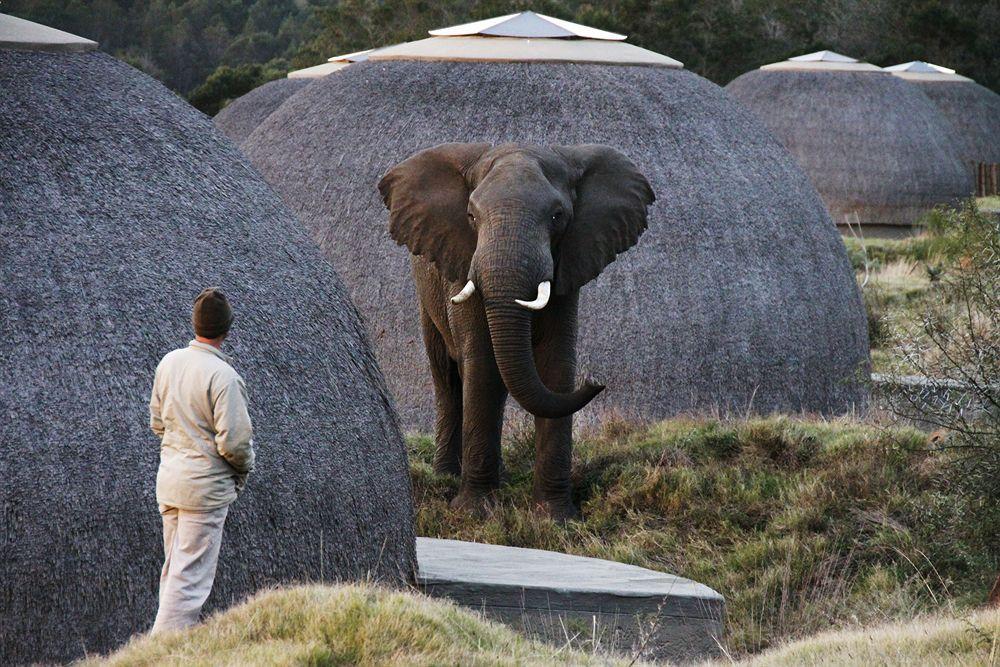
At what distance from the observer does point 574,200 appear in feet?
35.1

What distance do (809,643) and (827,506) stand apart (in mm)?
3109

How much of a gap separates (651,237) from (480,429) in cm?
336

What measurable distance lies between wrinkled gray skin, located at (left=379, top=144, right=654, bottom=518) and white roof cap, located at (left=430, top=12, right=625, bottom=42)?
4.10 m

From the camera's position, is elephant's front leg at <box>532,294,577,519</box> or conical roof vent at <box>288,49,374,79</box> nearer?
elephant's front leg at <box>532,294,577,519</box>

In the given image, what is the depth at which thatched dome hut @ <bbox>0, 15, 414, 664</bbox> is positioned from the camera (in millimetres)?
6488

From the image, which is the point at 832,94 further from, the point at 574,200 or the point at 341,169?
the point at 574,200

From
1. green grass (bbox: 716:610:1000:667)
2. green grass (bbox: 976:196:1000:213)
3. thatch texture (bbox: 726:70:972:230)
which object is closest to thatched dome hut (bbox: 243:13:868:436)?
green grass (bbox: 716:610:1000:667)

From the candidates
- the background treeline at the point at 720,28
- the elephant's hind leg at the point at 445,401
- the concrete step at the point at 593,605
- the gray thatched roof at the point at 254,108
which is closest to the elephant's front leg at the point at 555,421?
the elephant's hind leg at the point at 445,401

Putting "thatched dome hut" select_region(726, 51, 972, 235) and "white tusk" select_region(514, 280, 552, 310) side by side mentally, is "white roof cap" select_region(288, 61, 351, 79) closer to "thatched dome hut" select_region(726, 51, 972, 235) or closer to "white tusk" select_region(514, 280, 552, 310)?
"thatched dome hut" select_region(726, 51, 972, 235)

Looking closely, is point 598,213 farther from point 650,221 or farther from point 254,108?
point 254,108

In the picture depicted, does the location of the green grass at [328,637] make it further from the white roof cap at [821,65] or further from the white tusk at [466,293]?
the white roof cap at [821,65]

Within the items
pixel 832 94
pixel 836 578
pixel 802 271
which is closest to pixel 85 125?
pixel 836 578

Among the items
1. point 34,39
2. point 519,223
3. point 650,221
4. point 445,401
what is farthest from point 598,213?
point 34,39

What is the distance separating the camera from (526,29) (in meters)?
15.0
